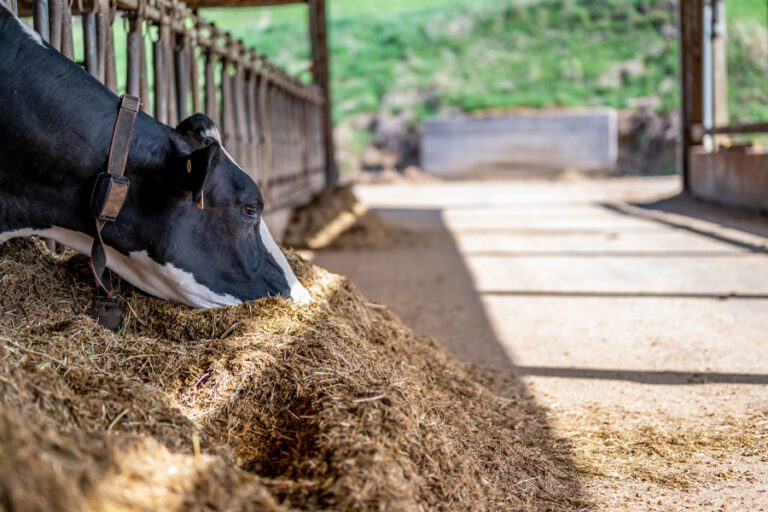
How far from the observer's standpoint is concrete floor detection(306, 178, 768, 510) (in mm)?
3580

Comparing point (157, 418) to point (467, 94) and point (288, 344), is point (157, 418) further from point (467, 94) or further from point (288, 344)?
point (467, 94)

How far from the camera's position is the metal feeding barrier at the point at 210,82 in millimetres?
4129

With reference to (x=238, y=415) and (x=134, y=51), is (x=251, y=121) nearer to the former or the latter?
(x=134, y=51)

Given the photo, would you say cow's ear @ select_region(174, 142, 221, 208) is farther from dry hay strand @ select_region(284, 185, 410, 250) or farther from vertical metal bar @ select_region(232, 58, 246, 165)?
dry hay strand @ select_region(284, 185, 410, 250)

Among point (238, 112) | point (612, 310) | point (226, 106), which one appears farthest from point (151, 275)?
point (238, 112)

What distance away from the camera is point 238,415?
2.51 m

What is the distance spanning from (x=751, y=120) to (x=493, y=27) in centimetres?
1046

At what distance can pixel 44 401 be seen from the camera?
2061 millimetres

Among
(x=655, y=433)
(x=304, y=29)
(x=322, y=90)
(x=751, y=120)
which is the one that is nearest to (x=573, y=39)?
(x=751, y=120)

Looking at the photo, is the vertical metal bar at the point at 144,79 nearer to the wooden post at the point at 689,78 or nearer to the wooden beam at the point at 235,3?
the wooden beam at the point at 235,3

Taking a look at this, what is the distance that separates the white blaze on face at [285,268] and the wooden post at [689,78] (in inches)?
524

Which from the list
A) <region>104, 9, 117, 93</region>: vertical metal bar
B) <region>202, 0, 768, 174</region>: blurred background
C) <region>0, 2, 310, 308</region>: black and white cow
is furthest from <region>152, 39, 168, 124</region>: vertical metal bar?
<region>202, 0, 768, 174</region>: blurred background

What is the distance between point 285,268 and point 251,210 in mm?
294

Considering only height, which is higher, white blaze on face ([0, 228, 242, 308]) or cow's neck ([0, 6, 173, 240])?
cow's neck ([0, 6, 173, 240])
